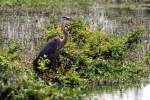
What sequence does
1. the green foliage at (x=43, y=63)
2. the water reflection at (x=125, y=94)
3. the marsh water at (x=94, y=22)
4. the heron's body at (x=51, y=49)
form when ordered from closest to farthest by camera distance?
the water reflection at (x=125, y=94) → the green foliage at (x=43, y=63) → the marsh water at (x=94, y=22) → the heron's body at (x=51, y=49)

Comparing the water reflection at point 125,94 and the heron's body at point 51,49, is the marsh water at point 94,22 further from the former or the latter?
the heron's body at point 51,49

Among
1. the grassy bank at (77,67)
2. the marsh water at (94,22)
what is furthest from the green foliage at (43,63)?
the marsh water at (94,22)

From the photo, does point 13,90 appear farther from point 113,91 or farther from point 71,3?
point 71,3

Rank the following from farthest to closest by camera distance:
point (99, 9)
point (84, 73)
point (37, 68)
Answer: point (99, 9)
point (84, 73)
point (37, 68)

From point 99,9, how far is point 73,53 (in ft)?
55.4

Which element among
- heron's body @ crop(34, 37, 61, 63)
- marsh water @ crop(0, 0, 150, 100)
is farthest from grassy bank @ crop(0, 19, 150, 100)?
marsh water @ crop(0, 0, 150, 100)

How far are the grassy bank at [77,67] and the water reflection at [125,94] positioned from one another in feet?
1.56

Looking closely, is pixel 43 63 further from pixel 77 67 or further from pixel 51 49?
pixel 77 67

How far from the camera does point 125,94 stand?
41.2 feet

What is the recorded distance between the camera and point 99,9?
1202 inches

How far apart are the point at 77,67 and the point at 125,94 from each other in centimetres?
171

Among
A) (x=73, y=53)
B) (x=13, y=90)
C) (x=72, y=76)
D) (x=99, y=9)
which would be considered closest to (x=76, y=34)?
(x=73, y=53)

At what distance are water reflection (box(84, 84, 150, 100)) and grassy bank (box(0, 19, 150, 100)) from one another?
1.56ft

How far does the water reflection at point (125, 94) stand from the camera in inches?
474
